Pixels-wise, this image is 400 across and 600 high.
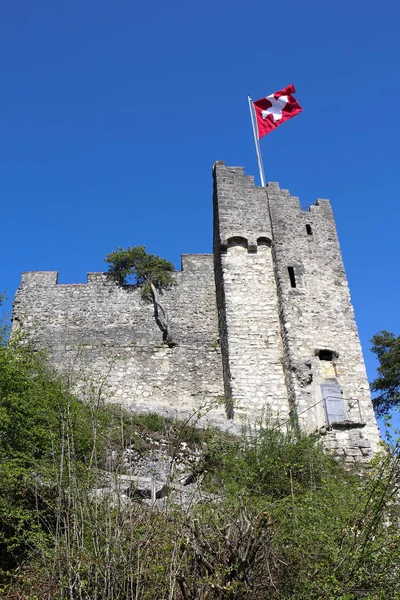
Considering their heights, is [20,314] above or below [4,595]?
above

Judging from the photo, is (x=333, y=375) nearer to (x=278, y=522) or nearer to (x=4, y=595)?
(x=278, y=522)

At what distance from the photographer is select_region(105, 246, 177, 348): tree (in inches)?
731

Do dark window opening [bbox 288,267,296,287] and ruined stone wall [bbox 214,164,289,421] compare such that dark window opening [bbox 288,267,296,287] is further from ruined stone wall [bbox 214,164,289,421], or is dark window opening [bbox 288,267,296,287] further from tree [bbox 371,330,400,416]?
tree [bbox 371,330,400,416]

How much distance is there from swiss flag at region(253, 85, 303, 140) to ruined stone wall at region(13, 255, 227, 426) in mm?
5325

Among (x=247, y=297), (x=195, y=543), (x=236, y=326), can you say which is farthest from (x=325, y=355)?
(x=195, y=543)

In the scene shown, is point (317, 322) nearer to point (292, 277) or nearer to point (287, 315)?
point (287, 315)

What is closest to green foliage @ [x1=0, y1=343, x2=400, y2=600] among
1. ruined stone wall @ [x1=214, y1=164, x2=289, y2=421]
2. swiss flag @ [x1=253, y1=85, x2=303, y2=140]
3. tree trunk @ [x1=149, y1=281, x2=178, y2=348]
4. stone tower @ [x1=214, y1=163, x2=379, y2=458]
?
stone tower @ [x1=214, y1=163, x2=379, y2=458]

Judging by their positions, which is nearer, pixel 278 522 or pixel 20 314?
pixel 278 522

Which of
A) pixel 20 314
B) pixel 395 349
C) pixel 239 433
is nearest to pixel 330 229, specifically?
pixel 395 349

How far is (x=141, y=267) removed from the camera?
18.9 metres

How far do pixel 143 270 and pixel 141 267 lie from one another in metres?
0.14

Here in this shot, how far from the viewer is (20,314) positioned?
18.0 meters

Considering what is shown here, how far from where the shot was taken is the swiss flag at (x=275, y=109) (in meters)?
20.4

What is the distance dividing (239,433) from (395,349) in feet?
28.8
